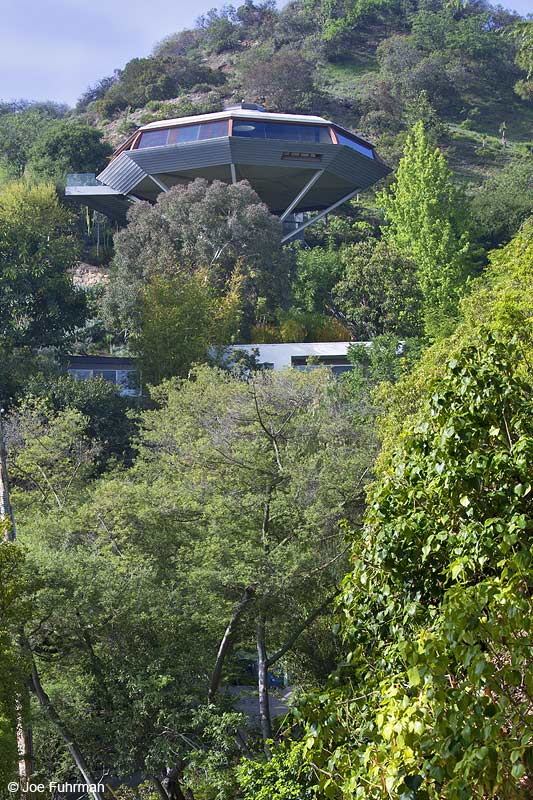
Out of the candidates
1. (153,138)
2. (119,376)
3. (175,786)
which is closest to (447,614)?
(175,786)

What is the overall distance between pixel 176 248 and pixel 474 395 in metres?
33.0

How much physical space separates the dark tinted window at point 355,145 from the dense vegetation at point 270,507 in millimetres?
2740

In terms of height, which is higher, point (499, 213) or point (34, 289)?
point (499, 213)

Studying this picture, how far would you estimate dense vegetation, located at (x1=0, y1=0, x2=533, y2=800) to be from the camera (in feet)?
18.6

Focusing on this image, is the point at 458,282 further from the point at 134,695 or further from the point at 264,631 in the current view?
the point at 134,695

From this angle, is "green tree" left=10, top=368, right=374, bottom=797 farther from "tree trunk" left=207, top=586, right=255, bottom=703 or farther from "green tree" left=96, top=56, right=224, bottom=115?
"green tree" left=96, top=56, right=224, bottom=115

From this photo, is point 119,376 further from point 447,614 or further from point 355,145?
point 447,614

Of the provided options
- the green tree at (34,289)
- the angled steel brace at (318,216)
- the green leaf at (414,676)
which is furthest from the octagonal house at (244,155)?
the green leaf at (414,676)

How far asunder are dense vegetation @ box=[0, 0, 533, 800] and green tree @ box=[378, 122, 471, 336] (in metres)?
0.17

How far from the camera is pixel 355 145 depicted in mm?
48688

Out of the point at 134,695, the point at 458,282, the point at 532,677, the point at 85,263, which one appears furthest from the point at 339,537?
the point at 85,263

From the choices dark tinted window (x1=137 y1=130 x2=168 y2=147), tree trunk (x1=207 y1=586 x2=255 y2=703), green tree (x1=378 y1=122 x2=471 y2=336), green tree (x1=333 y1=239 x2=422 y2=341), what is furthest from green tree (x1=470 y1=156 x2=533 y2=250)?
tree trunk (x1=207 y1=586 x2=255 y2=703)

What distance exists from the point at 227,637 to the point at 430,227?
30.5 metres

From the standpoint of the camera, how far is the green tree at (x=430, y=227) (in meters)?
40.2
